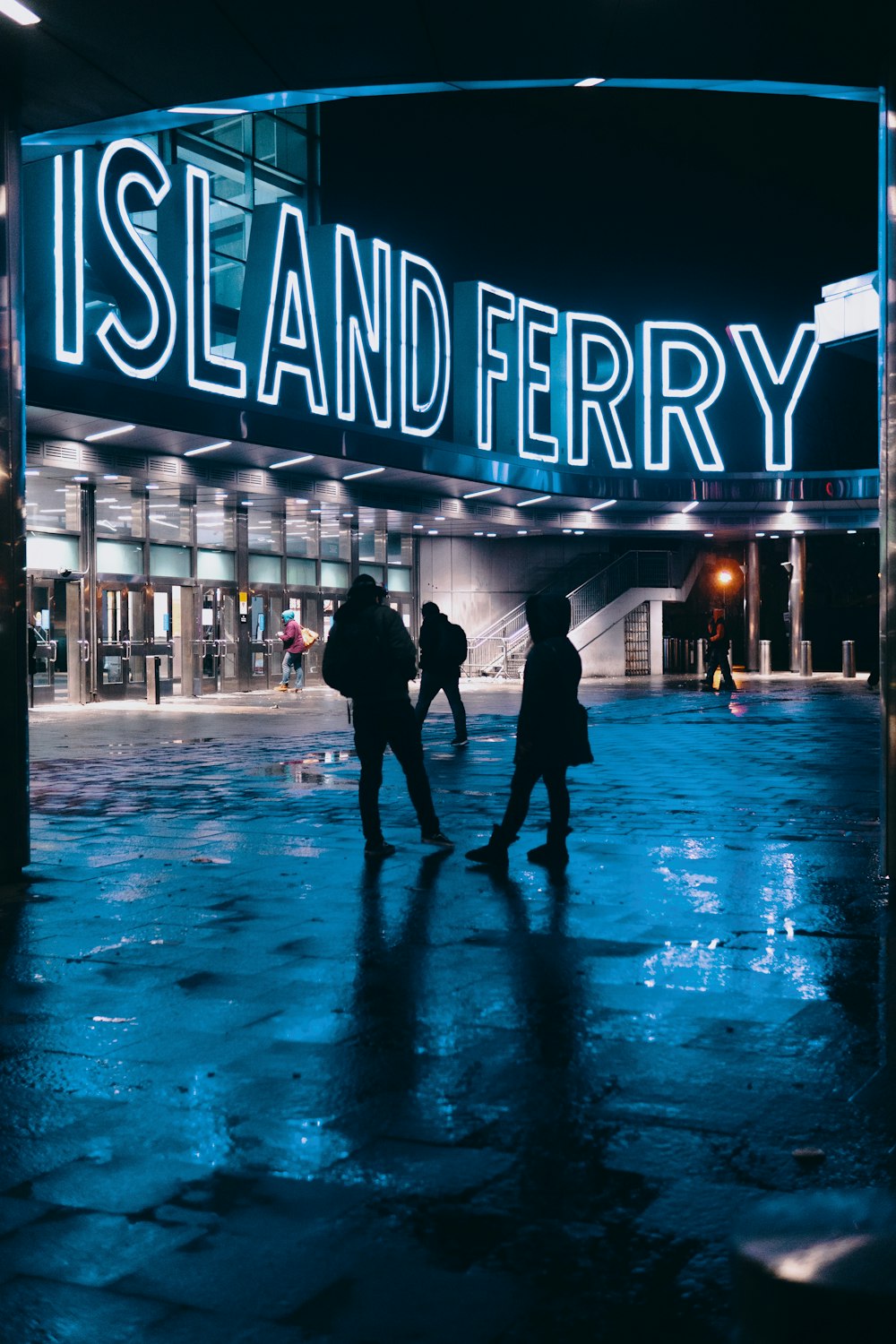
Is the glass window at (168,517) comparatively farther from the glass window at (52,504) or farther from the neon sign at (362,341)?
the neon sign at (362,341)

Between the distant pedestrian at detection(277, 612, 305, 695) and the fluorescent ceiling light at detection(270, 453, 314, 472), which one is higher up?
the fluorescent ceiling light at detection(270, 453, 314, 472)

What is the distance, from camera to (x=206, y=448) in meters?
24.2

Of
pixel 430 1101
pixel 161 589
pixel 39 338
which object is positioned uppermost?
pixel 39 338

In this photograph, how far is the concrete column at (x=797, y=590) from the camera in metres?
41.6

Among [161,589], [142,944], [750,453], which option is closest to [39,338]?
[161,589]

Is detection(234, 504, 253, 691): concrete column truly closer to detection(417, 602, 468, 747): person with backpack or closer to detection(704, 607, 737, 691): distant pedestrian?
detection(704, 607, 737, 691): distant pedestrian

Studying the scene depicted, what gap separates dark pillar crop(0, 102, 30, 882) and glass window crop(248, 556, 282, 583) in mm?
24624

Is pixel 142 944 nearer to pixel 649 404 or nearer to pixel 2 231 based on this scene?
pixel 2 231

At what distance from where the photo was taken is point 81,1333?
2723 mm

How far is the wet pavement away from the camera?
2.92 meters

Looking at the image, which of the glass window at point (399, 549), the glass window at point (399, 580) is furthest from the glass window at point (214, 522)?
the glass window at point (399, 549)

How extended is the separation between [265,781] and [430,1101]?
29.1ft

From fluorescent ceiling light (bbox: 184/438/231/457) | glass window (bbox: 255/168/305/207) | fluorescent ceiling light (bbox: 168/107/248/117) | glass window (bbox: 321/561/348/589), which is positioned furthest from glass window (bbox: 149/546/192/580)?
fluorescent ceiling light (bbox: 168/107/248/117)

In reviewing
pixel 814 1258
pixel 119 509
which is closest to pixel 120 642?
pixel 119 509
